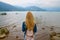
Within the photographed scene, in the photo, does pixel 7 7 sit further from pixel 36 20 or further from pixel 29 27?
pixel 29 27

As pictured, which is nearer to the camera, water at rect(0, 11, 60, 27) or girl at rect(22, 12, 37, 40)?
girl at rect(22, 12, 37, 40)

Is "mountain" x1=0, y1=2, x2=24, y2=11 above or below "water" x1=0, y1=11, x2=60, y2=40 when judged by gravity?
above

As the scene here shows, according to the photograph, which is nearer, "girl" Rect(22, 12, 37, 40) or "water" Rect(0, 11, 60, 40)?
"girl" Rect(22, 12, 37, 40)

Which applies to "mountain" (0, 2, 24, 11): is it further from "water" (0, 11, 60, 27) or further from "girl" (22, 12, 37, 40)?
"girl" (22, 12, 37, 40)

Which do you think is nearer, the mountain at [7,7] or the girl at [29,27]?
the girl at [29,27]

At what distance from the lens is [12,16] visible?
284cm

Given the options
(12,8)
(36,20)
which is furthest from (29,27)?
(12,8)

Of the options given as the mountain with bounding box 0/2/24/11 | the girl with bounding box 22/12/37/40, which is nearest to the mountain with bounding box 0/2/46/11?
the mountain with bounding box 0/2/24/11

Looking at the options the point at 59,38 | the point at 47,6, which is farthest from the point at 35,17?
the point at 59,38

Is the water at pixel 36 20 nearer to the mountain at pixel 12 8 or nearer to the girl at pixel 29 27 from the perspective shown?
the mountain at pixel 12 8

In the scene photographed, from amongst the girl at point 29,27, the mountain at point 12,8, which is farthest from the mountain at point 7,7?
the girl at point 29,27

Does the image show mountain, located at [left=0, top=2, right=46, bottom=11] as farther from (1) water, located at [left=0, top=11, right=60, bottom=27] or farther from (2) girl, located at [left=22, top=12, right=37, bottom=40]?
(2) girl, located at [left=22, top=12, right=37, bottom=40]

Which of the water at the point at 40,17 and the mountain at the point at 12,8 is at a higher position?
the mountain at the point at 12,8

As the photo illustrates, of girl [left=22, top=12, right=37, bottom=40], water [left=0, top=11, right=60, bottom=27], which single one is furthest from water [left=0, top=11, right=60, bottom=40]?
girl [left=22, top=12, right=37, bottom=40]
